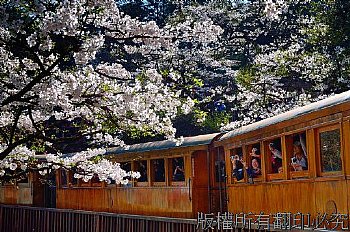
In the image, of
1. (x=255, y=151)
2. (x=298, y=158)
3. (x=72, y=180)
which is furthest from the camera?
(x=72, y=180)

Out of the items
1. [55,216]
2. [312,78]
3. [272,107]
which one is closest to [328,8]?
[312,78]

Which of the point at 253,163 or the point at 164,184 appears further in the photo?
the point at 164,184

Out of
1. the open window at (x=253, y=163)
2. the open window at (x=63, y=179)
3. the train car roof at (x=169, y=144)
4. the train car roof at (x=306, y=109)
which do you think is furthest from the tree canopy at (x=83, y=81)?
the open window at (x=63, y=179)

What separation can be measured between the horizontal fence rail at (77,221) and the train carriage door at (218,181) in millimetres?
769

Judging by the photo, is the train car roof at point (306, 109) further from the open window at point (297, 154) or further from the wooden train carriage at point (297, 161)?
the open window at point (297, 154)

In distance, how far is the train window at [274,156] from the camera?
10750 mm

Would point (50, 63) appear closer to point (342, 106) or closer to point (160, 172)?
point (342, 106)

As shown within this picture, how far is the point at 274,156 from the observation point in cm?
1098

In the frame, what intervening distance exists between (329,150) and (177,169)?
795 cm

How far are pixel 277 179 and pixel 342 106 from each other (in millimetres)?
2836

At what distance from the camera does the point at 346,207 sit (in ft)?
26.8

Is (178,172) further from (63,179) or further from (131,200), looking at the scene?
(63,179)

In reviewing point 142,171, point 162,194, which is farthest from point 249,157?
point 142,171

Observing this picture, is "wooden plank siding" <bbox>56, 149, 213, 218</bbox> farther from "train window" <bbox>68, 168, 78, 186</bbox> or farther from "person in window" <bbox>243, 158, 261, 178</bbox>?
"person in window" <bbox>243, 158, 261, 178</bbox>
